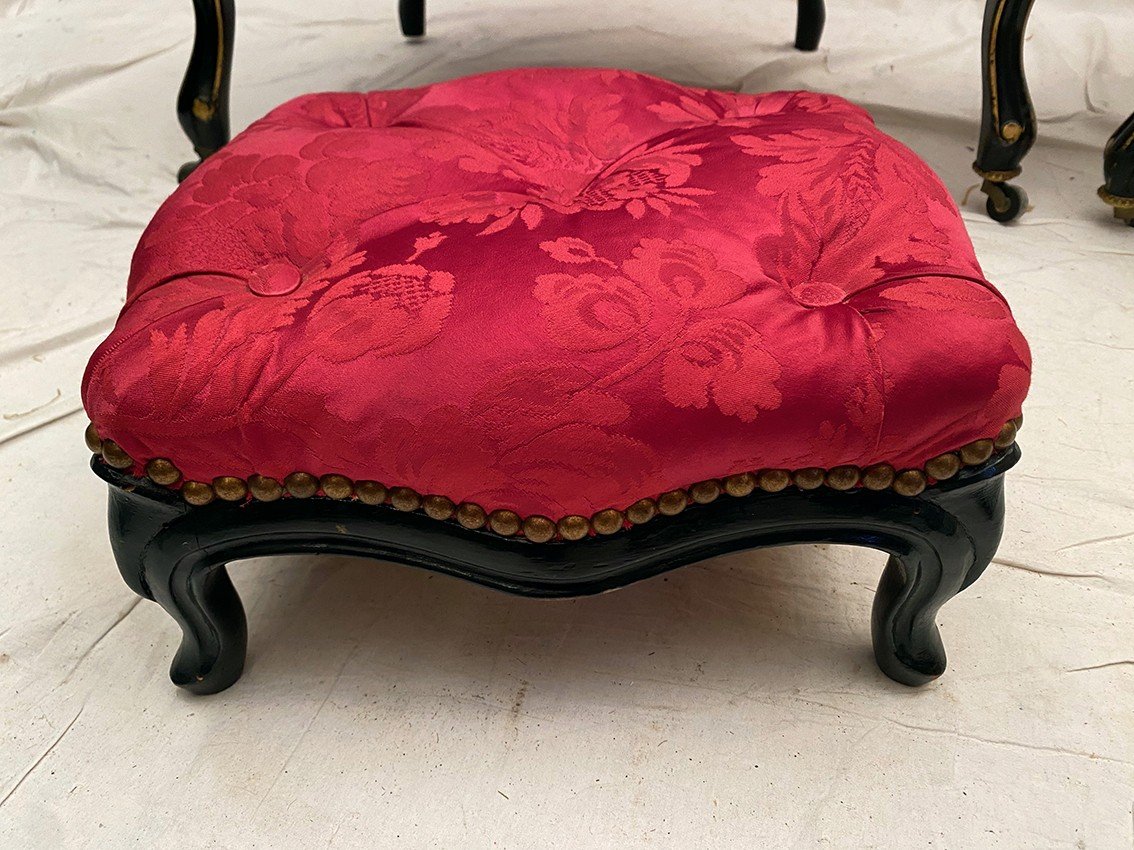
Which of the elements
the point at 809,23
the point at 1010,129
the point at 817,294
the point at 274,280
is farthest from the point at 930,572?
Answer: the point at 809,23

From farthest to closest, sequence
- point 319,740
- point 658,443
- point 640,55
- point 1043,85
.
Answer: point 640,55
point 1043,85
point 319,740
point 658,443

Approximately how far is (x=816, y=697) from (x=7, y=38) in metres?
1.76

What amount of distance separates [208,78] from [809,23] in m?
1.01

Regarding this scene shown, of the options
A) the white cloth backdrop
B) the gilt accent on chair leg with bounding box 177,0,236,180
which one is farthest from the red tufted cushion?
the gilt accent on chair leg with bounding box 177,0,236,180

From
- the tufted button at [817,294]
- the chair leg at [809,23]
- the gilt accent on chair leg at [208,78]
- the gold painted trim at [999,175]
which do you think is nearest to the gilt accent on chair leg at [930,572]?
the tufted button at [817,294]

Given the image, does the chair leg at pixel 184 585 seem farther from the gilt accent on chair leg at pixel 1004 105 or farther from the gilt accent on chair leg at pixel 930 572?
the gilt accent on chair leg at pixel 1004 105

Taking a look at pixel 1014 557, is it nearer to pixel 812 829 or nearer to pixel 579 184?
pixel 812 829

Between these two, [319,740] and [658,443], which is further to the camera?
[319,740]

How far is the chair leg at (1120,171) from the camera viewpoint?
4.92ft

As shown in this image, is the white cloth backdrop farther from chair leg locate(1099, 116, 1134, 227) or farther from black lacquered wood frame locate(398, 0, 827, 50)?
black lacquered wood frame locate(398, 0, 827, 50)

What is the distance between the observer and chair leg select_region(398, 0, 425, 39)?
197 cm

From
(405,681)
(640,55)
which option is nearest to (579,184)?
(405,681)

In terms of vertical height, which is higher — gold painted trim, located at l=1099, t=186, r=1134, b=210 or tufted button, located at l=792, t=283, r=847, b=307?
tufted button, located at l=792, t=283, r=847, b=307

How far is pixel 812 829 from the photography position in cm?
84
